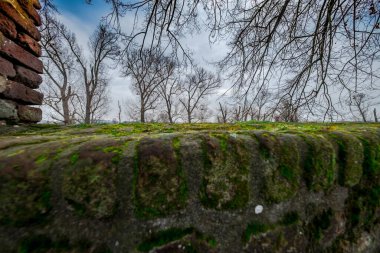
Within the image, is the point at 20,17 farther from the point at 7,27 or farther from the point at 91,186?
the point at 91,186

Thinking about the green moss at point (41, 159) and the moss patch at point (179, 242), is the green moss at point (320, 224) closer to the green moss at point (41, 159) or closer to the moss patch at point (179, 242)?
the moss patch at point (179, 242)

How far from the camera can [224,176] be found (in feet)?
2.76

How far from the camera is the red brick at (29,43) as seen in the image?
6.11 ft

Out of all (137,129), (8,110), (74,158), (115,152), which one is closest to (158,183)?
(115,152)

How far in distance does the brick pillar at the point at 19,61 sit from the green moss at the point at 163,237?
1832 millimetres

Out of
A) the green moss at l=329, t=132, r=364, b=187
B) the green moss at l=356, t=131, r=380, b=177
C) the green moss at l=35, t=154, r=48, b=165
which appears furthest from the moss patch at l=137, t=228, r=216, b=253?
the green moss at l=356, t=131, r=380, b=177

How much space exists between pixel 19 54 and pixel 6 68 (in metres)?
0.19

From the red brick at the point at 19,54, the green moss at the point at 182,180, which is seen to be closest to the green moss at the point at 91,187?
the green moss at the point at 182,180

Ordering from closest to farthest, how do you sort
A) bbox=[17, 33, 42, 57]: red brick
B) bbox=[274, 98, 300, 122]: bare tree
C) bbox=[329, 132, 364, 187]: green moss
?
bbox=[329, 132, 364, 187]: green moss < bbox=[17, 33, 42, 57]: red brick < bbox=[274, 98, 300, 122]: bare tree

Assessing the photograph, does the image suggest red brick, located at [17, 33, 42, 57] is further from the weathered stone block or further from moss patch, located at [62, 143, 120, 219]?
moss patch, located at [62, 143, 120, 219]

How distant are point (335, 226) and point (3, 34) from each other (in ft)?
8.73

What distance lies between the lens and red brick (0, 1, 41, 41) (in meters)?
1.68

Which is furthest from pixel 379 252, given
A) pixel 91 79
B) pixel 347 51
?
pixel 91 79

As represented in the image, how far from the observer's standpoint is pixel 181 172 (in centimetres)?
81
